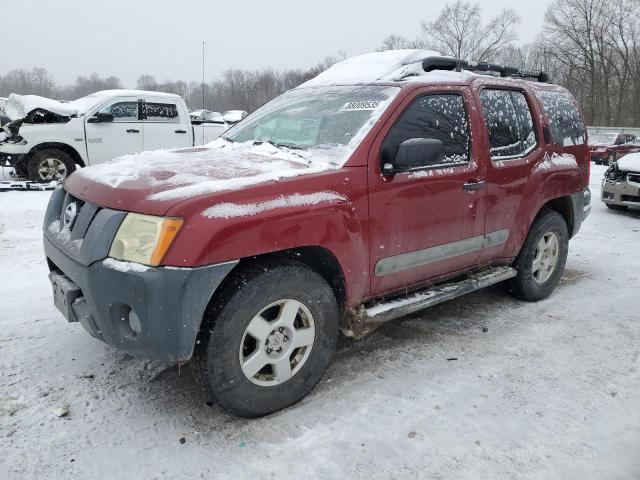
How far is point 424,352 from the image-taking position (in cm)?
353

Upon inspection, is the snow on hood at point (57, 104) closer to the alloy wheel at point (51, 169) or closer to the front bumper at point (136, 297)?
the alloy wheel at point (51, 169)

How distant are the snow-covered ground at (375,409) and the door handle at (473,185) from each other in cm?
108

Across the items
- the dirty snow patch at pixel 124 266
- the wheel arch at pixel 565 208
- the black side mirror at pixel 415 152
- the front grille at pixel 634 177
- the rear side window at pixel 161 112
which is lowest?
the front grille at pixel 634 177

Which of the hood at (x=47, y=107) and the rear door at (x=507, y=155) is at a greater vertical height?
the hood at (x=47, y=107)

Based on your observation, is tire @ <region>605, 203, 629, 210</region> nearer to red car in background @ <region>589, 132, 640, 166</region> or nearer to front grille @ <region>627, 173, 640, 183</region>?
front grille @ <region>627, 173, 640, 183</region>

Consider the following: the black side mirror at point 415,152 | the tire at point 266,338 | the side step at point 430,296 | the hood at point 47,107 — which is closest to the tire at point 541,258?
the side step at point 430,296

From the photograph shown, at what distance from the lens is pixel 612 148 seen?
20922 millimetres

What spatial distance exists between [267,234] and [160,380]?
1.25m

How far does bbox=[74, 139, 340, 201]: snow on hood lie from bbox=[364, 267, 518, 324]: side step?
94 centimetres

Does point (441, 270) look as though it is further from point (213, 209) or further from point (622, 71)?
point (622, 71)

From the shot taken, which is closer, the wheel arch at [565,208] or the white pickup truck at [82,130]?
the wheel arch at [565,208]

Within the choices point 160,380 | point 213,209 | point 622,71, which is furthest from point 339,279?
point 622,71

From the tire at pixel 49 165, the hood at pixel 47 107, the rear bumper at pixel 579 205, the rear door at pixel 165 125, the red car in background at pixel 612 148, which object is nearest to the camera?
the rear bumper at pixel 579 205

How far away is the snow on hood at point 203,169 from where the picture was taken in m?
2.56
